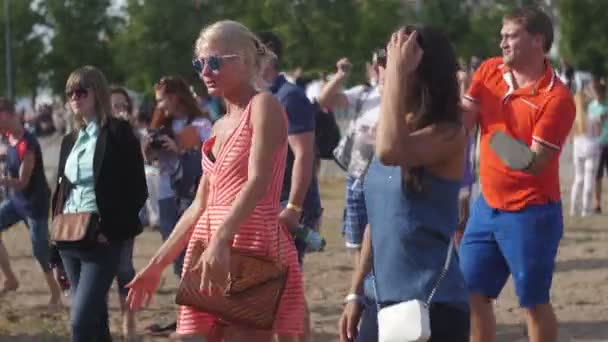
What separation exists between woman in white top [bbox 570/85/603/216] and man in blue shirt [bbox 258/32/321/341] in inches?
354

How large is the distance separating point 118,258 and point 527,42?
2138 mm

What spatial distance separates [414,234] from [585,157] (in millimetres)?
11396

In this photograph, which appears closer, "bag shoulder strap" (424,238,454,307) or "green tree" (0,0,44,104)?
"bag shoulder strap" (424,238,454,307)

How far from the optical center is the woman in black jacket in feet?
19.2

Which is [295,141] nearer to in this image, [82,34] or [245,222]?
[245,222]

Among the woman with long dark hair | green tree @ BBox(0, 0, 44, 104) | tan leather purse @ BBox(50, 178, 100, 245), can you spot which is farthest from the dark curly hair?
green tree @ BBox(0, 0, 44, 104)

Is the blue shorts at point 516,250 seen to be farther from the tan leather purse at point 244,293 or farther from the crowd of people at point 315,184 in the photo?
the tan leather purse at point 244,293

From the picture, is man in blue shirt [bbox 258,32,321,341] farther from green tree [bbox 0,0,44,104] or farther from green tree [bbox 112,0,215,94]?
green tree [bbox 0,0,44,104]

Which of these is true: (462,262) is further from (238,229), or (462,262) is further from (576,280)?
(576,280)

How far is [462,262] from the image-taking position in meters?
5.84

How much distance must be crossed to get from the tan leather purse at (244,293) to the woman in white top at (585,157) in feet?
35.9

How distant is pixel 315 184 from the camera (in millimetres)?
6746

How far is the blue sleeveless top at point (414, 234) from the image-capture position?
12.9 feet

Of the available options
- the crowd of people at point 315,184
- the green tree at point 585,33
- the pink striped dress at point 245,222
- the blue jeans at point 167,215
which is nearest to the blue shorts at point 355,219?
the crowd of people at point 315,184
